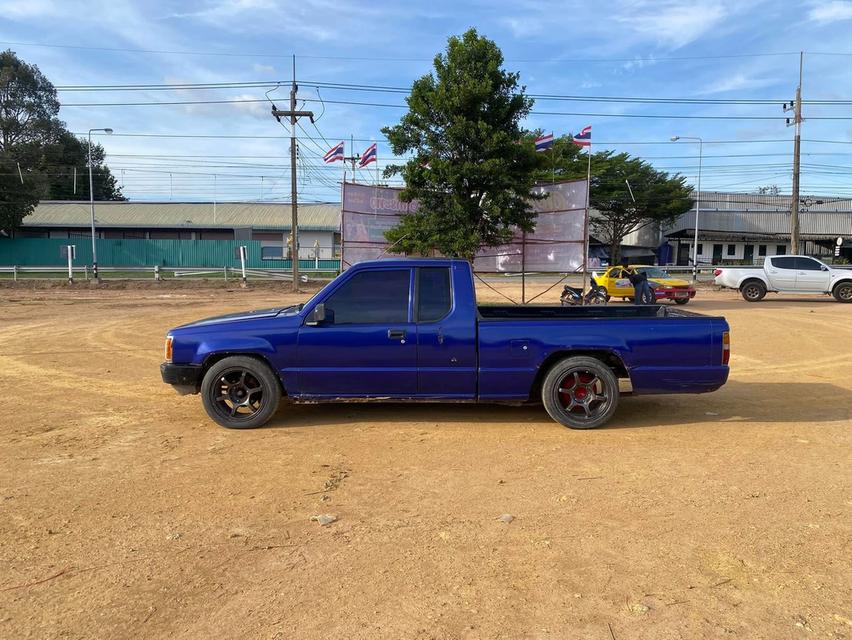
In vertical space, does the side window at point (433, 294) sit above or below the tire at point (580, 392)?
above

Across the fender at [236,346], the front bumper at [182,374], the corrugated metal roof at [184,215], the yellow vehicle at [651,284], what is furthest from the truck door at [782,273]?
the corrugated metal roof at [184,215]

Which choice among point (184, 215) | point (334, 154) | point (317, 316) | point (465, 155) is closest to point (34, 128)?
point (184, 215)

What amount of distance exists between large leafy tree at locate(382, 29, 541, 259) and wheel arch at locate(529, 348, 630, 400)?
11.5 meters

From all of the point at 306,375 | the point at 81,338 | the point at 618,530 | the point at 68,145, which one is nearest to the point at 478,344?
the point at 306,375

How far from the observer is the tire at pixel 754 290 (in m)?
22.6

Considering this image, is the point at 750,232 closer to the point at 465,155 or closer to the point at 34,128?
the point at 465,155

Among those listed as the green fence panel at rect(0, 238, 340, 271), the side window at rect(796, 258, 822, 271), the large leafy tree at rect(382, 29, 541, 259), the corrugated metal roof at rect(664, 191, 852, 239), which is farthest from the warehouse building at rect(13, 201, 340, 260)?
the side window at rect(796, 258, 822, 271)

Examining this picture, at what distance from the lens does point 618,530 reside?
383 cm

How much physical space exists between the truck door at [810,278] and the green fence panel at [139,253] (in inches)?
1226

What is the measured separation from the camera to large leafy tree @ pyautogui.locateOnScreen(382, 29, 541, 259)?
672 inches

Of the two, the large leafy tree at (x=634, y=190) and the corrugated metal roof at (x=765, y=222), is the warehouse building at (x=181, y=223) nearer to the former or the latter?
the large leafy tree at (x=634, y=190)

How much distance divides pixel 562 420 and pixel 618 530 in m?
2.25

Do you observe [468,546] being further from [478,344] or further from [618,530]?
[478,344]

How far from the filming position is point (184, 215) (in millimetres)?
55438
